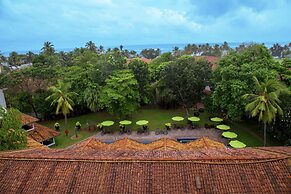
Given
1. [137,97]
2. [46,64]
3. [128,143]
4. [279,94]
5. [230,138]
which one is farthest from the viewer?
[46,64]

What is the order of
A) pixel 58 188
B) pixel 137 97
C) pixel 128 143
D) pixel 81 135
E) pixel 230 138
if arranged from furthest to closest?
pixel 137 97
pixel 81 135
pixel 230 138
pixel 128 143
pixel 58 188

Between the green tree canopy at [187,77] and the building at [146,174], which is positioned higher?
the green tree canopy at [187,77]

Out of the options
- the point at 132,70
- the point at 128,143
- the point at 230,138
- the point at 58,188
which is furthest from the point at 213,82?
the point at 58,188

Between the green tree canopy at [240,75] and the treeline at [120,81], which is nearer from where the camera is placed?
the green tree canopy at [240,75]

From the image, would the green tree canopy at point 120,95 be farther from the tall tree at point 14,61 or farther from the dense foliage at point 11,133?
the tall tree at point 14,61

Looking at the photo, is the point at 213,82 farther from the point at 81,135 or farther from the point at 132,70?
the point at 81,135

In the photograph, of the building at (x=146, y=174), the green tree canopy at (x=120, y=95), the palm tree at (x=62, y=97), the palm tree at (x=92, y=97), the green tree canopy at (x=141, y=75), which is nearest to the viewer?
the building at (x=146, y=174)

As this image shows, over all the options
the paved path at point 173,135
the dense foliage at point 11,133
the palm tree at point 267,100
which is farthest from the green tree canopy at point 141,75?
the dense foliage at point 11,133
